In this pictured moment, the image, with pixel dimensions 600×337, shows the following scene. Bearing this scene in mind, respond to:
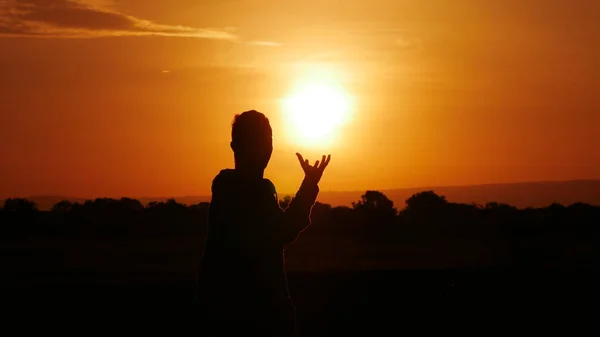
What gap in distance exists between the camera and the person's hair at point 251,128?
3943 mm

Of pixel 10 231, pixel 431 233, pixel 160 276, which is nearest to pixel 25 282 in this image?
pixel 160 276

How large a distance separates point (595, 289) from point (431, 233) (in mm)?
11935

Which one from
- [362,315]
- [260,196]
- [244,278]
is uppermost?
[260,196]

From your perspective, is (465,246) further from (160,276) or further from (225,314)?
(225,314)

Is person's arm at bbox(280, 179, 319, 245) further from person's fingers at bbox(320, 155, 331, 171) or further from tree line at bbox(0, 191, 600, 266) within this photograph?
tree line at bbox(0, 191, 600, 266)

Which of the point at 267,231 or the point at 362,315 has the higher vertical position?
the point at 267,231

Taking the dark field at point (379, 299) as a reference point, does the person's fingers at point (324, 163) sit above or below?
above

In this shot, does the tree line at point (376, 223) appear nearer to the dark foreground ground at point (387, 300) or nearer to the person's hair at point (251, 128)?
the dark foreground ground at point (387, 300)

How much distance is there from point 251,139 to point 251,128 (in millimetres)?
50

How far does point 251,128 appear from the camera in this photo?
13.0ft

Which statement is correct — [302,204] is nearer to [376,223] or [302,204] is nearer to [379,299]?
[379,299]

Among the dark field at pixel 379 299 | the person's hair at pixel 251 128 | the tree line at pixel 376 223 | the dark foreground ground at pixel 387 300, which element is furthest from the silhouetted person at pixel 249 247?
the tree line at pixel 376 223

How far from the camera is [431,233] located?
23.2m

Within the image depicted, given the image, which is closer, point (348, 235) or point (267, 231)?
point (267, 231)
